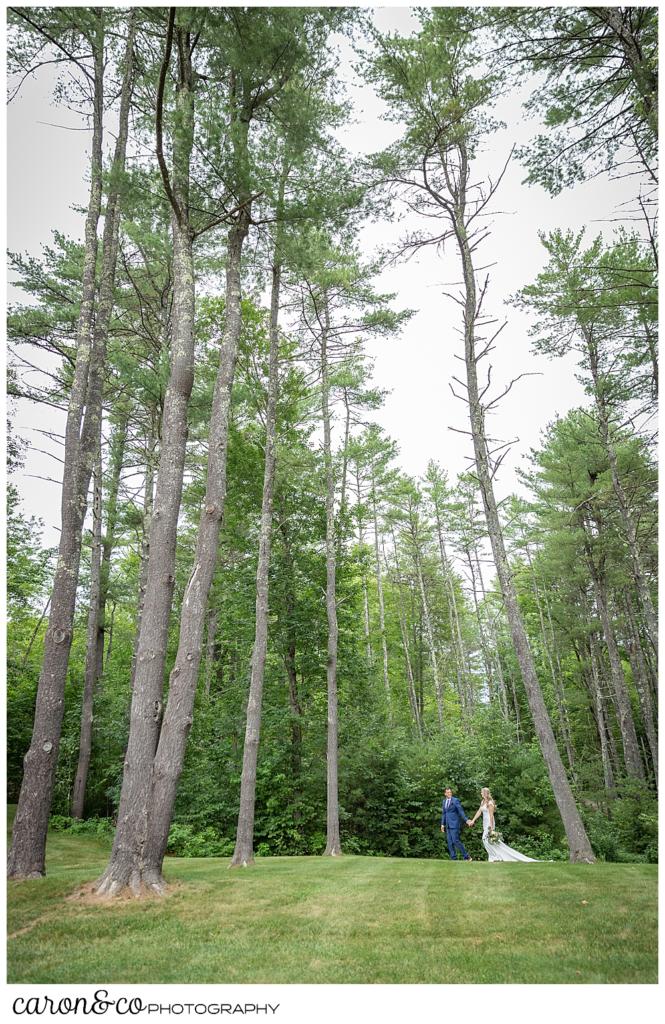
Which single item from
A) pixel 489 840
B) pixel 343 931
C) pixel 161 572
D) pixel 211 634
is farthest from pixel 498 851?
pixel 211 634

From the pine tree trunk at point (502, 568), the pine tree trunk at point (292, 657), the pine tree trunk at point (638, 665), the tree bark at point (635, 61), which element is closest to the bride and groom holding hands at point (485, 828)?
the pine tree trunk at point (502, 568)

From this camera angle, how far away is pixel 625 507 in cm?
1157

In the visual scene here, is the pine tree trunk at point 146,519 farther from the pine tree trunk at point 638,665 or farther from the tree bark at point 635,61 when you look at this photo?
the pine tree trunk at point 638,665

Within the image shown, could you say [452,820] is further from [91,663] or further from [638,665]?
[638,665]

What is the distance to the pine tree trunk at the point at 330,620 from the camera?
9609mm

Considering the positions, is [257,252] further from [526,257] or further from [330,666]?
[330,666]

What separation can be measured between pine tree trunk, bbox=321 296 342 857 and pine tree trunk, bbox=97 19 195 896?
5.14 m

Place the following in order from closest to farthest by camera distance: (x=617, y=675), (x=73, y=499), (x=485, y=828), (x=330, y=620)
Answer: (x=73, y=499), (x=485, y=828), (x=330, y=620), (x=617, y=675)

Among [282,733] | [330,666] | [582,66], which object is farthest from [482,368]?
[282,733]

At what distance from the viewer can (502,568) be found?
7.77 meters

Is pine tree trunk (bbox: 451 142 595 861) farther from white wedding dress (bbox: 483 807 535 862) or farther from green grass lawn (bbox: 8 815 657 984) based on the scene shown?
green grass lawn (bbox: 8 815 657 984)

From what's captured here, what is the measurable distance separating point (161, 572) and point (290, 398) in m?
7.25

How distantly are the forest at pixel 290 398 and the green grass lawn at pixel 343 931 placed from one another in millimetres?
708

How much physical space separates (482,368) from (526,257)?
235cm
